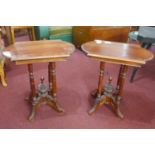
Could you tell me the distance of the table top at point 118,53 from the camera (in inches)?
57.5

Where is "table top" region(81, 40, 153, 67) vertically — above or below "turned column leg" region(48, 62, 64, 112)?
above

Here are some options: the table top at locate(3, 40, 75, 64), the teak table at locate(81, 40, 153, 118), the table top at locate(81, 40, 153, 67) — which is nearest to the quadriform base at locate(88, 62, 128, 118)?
the teak table at locate(81, 40, 153, 118)

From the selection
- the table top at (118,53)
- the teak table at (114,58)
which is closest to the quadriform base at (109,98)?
the teak table at (114,58)

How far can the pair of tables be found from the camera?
1440mm

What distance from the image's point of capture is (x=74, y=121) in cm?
178

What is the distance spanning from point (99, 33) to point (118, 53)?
62.4 inches

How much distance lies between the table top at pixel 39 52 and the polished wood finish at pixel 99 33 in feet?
4.69

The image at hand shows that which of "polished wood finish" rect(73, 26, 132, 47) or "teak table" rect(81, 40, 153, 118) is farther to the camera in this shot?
"polished wood finish" rect(73, 26, 132, 47)

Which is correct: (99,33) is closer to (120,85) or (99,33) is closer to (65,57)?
(120,85)

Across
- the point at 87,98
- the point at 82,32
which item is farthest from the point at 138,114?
the point at 82,32

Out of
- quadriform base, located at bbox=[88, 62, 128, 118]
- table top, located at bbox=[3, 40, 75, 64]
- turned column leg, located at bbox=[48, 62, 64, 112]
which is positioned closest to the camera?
table top, located at bbox=[3, 40, 75, 64]

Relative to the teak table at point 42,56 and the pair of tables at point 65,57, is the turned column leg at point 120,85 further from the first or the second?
the teak table at point 42,56

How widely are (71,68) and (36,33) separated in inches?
43.4

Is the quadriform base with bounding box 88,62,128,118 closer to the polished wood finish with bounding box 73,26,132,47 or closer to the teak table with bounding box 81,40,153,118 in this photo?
the teak table with bounding box 81,40,153,118
